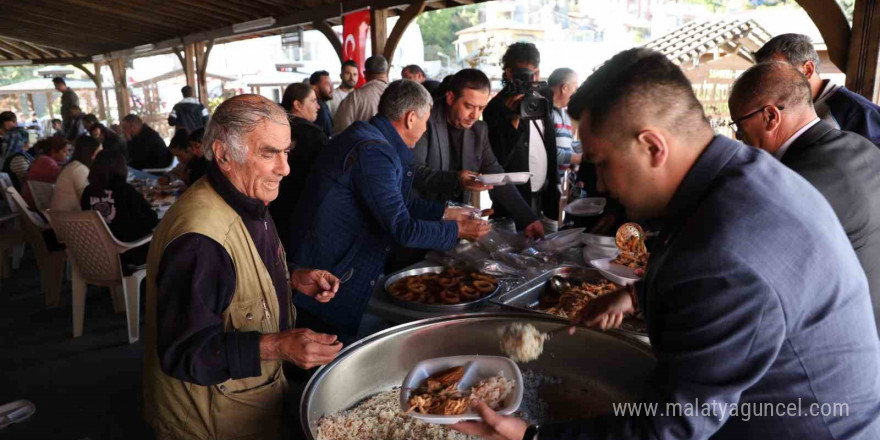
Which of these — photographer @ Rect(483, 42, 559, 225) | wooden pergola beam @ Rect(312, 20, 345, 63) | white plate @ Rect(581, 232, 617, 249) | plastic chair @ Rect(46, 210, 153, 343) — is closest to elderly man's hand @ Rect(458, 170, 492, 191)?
white plate @ Rect(581, 232, 617, 249)

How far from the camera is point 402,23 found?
597 centimetres

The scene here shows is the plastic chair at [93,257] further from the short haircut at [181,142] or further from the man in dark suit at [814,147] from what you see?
the man in dark suit at [814,147]

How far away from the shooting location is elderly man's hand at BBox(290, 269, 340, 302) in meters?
1.56

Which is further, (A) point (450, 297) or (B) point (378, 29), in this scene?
(B) point (378, 29)

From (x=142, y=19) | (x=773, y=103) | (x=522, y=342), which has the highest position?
(x=142, y=19)

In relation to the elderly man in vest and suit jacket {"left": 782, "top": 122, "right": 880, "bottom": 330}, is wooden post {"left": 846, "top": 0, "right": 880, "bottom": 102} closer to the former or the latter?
suit jacket {"left": 782, "top": 122, "right": 880, "bottom": 330}

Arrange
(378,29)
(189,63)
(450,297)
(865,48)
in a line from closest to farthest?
(450,297)
(865,48)
(378,29)
(189,63)

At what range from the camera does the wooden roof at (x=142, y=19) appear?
284 inches

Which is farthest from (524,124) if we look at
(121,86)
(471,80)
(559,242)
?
(121,86)

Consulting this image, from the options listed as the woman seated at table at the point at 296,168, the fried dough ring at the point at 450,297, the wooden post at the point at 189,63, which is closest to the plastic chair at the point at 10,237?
the woman seated at table at the point at 296,168

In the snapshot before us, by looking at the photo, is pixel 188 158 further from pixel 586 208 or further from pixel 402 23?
pixel 586 208

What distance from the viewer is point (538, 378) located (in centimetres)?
146

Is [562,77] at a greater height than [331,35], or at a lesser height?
lesser

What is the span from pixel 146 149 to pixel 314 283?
6012 millimetres
